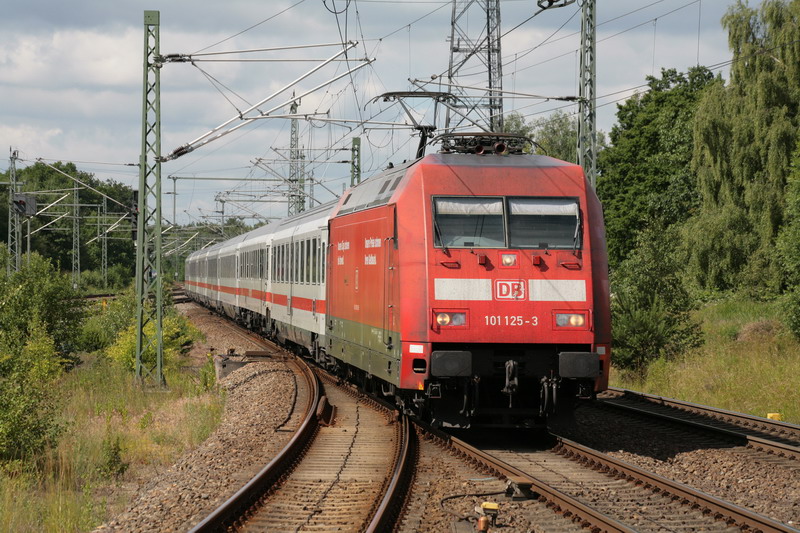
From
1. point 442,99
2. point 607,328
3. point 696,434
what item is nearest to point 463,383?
point 607,328

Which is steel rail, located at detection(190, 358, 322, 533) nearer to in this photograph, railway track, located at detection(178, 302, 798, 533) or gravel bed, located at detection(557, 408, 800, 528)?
railway track, located at detection(178, 302, 798, 533)

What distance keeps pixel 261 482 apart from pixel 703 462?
4901mm

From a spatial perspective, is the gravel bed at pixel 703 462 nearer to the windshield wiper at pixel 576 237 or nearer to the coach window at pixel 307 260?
the windshield wiper at pixel 576 237

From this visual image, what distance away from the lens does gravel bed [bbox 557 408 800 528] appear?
852 centimetres

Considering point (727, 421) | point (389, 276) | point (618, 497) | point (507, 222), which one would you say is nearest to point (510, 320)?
point (507, 222)

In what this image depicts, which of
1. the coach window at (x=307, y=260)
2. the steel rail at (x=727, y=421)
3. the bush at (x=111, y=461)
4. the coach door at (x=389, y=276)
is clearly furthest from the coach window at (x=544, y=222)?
the coach window at (x=307, y=260)

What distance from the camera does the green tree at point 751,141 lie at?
100.0ft

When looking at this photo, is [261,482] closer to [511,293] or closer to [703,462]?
[511,293]

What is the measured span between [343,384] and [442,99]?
287 inches

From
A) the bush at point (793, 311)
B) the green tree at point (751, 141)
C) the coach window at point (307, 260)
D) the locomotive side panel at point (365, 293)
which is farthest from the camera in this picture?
the green tree at point (751, 141)

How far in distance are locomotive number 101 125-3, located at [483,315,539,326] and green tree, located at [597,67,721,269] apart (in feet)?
136

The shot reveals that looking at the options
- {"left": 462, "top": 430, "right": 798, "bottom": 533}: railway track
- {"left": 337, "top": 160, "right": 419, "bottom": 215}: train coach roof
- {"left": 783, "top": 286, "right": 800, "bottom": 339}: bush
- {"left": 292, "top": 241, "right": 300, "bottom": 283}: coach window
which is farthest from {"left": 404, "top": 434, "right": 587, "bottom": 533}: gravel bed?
{"left": 783, "top": 286, "right": 800, "bottom": 339}: bush

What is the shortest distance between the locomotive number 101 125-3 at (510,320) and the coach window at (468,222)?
33.3 inches

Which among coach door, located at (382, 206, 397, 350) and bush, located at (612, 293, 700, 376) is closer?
coach door, located at (382, 206, 397, 350)
